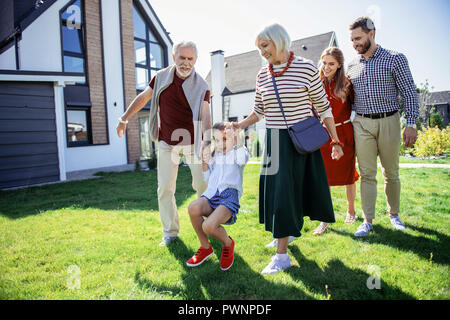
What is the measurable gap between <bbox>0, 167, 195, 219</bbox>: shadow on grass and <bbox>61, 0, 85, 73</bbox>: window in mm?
5885

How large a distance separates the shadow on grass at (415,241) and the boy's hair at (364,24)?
229 cm

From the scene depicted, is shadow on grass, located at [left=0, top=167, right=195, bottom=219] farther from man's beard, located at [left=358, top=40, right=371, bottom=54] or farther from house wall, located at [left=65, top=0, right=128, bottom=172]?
house wall, located at [left=65, top=0, right=128, bottom=172]

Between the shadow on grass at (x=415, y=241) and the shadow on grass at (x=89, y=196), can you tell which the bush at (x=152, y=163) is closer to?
the shadow on grass at (x=89, y=196)

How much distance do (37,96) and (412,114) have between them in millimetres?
9353

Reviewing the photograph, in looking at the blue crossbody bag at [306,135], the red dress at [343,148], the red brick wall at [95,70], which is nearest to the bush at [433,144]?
the red dress at [343,148]

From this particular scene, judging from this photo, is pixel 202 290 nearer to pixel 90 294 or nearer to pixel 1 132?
pixel 90 294

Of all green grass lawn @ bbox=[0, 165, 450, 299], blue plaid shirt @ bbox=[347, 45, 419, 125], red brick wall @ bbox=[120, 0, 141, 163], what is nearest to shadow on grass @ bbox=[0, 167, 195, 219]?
green grass lawn @ bbox=[0, 165, 450, 299]

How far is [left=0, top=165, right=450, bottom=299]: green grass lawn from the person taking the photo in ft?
7.80

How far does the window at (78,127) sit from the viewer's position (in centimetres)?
1201

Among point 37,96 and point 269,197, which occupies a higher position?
point 37,96

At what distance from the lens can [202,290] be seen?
2426 mm

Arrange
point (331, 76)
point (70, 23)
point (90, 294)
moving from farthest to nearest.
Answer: point (70, 23), point (331, 76), point (90, 294)

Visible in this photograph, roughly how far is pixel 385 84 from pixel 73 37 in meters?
12.6

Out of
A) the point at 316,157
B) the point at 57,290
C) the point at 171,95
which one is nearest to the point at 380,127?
the point at 316,157
